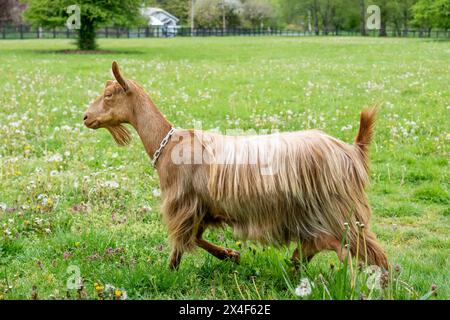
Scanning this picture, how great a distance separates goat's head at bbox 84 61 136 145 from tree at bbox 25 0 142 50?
31893 mm

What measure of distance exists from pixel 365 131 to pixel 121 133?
2224mm

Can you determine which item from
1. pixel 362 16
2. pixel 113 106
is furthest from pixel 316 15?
pixel 113 106

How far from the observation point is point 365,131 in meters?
4.62

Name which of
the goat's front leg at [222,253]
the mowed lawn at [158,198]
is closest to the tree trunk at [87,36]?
the mowed lawn at [158,198]

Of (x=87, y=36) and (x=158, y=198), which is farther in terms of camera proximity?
(x=87, y=36)

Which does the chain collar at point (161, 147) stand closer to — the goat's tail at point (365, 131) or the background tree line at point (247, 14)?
the goat's tail at point (365, 131)

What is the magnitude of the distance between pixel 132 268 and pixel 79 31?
34.4m

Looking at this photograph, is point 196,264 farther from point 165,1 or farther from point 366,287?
point 165,1

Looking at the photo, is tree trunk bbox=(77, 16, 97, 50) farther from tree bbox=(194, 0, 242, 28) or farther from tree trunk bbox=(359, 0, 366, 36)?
tree trunk bbox=(359, 0, 366, 36)

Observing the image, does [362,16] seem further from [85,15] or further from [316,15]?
[85,15]

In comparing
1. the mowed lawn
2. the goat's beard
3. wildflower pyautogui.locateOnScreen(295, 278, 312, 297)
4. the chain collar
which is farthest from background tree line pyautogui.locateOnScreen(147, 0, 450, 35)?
wildflower pyautogui.locateOnScreen(295, 278, 312, 297)

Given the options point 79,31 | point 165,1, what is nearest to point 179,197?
point 79,31

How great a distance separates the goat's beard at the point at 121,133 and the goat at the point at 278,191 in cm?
70

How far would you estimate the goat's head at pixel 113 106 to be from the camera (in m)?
5.10
